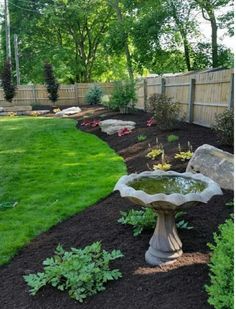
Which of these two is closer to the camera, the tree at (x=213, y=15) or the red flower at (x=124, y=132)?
the red flower at (x=124, y=132)

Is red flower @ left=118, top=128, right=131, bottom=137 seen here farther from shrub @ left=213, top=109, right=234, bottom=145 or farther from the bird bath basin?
the bird bath basin

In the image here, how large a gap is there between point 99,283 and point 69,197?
2.54m

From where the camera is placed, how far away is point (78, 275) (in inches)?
117

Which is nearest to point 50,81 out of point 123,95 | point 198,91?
point 123,95

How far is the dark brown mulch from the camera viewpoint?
2.77 meters

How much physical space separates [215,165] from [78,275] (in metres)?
2.66

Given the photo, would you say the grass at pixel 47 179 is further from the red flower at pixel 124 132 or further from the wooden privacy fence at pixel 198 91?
the wooden privacy fence at pixel 198 91

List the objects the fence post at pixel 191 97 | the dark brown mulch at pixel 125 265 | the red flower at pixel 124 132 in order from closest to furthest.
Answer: the dark brown mulch at pixel 125 265 → the fence post at pixel 191 97 → the red flower at pixel 124 132

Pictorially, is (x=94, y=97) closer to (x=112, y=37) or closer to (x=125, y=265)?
(x=112, y=37)

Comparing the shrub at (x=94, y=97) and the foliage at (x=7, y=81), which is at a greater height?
the foliage at (x=7, y=81)

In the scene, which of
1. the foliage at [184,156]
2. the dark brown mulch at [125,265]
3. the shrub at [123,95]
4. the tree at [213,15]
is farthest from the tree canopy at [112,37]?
the dark brown mulch at [125,265]

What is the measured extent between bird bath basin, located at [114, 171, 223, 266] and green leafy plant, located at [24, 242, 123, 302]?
14.8 inches

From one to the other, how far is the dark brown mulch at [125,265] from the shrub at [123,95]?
9064 millimetres

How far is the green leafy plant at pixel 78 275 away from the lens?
2939mm
